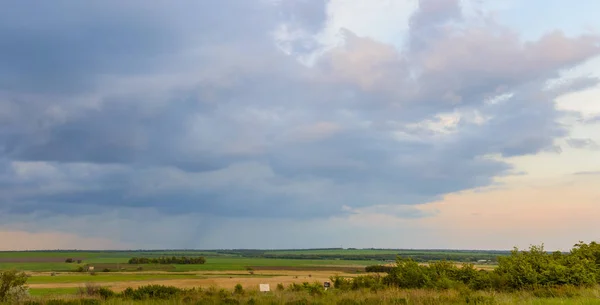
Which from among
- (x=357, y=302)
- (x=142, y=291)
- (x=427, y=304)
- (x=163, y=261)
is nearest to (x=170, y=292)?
(x=142, y=291)

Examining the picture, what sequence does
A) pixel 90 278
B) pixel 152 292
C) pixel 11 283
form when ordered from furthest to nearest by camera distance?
pixel 90 278, pixel 152 292, pixel 11 283

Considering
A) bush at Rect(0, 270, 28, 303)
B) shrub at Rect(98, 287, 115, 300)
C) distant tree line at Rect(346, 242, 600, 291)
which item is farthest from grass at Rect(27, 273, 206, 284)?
distant tree line at Rect(346, 242, 600, 291)

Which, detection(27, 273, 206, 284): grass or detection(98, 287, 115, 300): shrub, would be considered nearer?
detection(98, 287, 115, 300): shrub

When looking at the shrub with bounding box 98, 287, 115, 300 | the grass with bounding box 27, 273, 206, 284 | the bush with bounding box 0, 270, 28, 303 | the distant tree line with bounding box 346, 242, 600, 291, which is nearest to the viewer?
the distant tree line with bounding box 346, 242, 600, 291

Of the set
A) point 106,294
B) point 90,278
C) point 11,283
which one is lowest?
point 90,278

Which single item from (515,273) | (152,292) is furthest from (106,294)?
(515,273)

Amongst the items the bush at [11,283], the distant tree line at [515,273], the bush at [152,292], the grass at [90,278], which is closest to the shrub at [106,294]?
the bush at [152,292]

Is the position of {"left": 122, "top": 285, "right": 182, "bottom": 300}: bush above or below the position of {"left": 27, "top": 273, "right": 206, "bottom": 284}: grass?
above

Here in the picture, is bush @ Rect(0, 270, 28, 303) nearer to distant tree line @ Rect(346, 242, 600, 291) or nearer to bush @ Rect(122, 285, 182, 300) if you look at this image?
bush @ Rect(122, 285, 182, 300)

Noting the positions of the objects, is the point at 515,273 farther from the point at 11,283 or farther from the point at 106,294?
the point at 11,283

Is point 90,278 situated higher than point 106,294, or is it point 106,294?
point 106,294

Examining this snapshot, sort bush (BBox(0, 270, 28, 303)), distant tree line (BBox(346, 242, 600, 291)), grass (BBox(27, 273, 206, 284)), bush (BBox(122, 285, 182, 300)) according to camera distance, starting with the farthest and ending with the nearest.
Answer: grass (BBox(27, 273, 206, 284))
bush (BBox(0, 270, 28, 303))
bush (BBox(122, 285, 182, 300))
distant tree line (BBox(346, 242, 600, 291))

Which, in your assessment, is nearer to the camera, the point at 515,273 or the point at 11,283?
the point at 515,273

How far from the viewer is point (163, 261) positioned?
624ft
